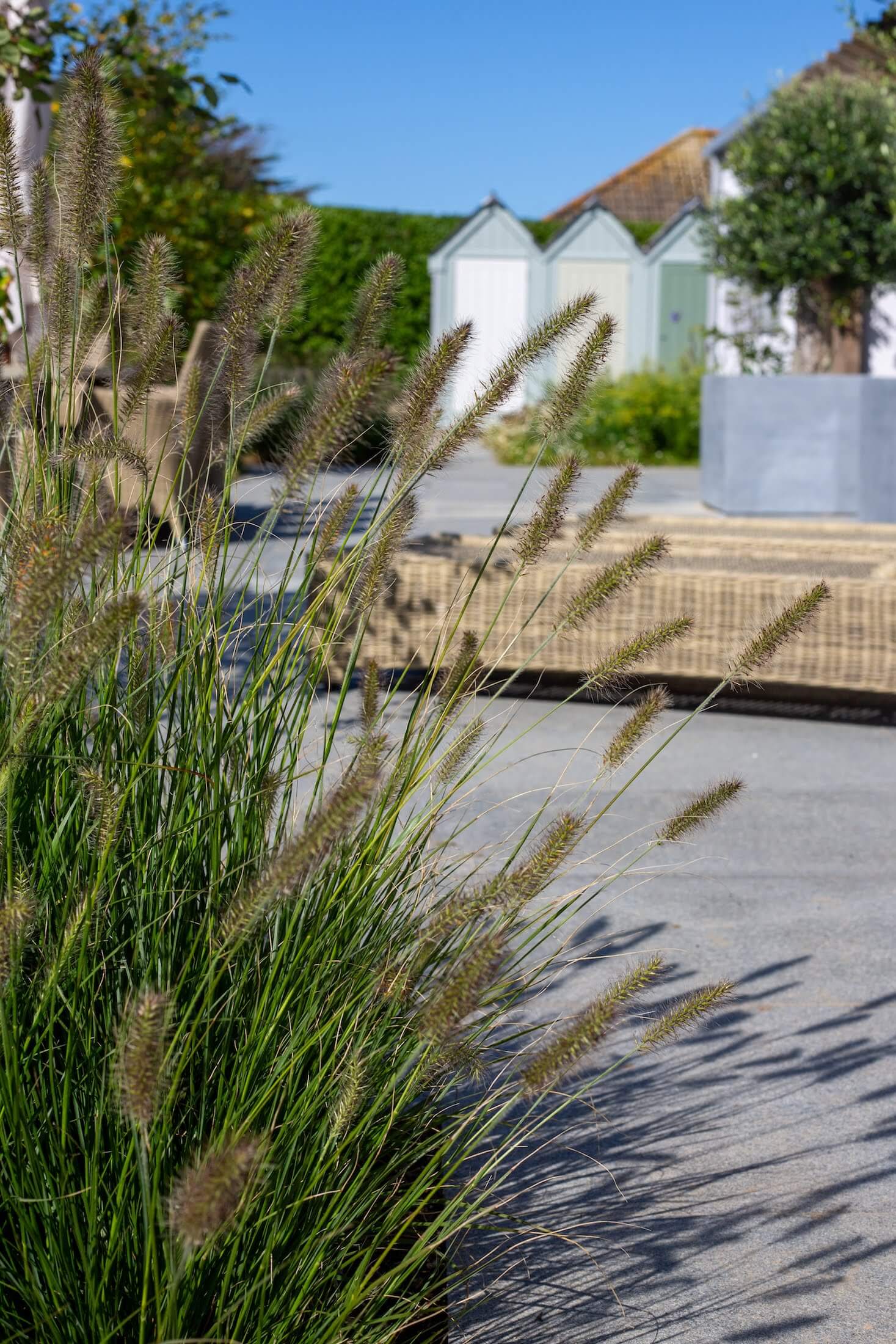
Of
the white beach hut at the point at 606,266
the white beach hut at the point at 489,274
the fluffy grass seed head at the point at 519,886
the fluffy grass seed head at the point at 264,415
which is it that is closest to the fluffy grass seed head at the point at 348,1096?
the fluffy grass seed head at the point at 519,886

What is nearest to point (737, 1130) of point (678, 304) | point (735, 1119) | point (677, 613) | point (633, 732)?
point (735, 1119)

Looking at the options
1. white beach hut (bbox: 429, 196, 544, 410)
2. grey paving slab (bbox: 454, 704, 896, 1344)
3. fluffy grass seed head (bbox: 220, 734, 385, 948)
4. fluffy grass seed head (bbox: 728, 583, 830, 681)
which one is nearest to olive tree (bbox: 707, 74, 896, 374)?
grey paving slab (bbox: 454, 704, 896, 1344)

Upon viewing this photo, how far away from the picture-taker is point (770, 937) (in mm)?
2963

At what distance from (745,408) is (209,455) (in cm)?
878

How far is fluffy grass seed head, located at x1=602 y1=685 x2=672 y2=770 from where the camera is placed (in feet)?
4.50

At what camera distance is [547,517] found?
141cm

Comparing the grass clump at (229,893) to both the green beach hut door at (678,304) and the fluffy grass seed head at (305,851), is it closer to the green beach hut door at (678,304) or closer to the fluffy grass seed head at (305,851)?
the fluffy grass seed head at (305,851)

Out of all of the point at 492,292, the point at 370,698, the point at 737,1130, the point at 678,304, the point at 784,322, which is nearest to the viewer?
the point at 370,698

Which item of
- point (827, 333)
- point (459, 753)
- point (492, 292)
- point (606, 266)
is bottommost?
point (459, 753)

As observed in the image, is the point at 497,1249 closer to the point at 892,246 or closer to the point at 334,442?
the point at 334,442

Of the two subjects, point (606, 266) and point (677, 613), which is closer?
point (677, 613)

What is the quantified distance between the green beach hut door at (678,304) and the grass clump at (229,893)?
20.0 metres

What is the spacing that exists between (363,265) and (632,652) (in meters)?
18.4

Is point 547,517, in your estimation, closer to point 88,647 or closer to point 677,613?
point 88,647
